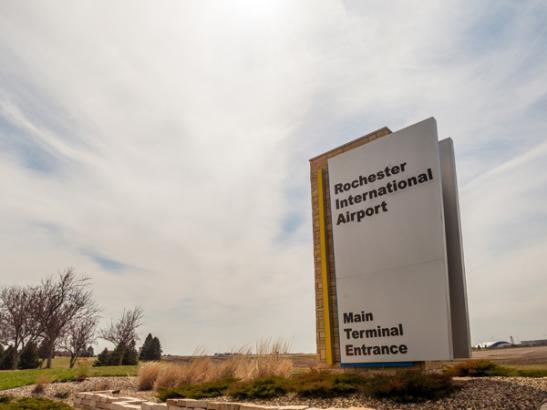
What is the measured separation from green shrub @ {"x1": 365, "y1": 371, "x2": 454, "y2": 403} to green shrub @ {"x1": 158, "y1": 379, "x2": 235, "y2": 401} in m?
2.99

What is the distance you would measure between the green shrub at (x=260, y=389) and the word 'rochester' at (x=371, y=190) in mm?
3697

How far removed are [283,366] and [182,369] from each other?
310 cm

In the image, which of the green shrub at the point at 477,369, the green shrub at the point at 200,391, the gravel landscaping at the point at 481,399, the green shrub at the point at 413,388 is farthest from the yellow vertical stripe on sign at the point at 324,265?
the green shrub at the point at 413,388

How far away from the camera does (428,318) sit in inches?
283

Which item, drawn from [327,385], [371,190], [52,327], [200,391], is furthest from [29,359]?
[371,190]

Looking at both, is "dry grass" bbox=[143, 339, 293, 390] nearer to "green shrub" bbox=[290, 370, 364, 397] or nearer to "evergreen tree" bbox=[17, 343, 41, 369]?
"green shrub" bbox=[290, 370, 364, 397]

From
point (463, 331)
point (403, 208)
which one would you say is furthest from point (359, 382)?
point (403, 208)

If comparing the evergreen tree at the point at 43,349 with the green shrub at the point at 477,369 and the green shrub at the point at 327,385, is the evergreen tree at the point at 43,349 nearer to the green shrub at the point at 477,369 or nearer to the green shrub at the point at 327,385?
the green shrub at the point at 327,385

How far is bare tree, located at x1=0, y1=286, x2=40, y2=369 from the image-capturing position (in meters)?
29.5

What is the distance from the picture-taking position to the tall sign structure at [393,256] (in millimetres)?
7211

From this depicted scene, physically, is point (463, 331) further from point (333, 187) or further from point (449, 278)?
point (333, 187)

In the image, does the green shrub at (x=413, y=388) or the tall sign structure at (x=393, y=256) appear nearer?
the green shrub at (x=413, y=388)

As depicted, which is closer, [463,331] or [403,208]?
[463,331]

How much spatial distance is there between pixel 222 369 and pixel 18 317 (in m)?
27.1
